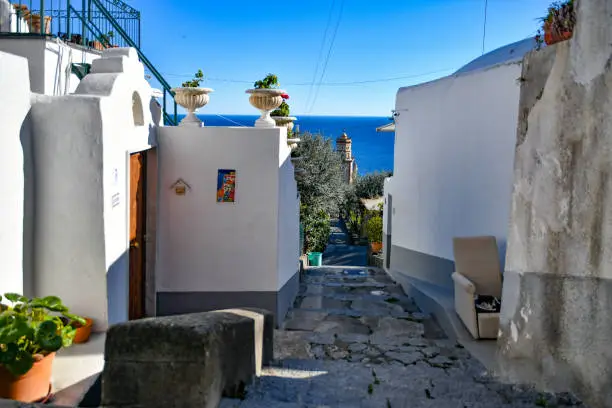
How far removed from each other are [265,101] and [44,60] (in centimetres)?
279

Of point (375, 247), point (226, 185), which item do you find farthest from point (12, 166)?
point (375, 247)

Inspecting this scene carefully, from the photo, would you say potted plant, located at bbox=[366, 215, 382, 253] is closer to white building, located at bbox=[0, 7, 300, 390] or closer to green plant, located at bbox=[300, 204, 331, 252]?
green plant, located at bbox=[300, 204, 331, 252]

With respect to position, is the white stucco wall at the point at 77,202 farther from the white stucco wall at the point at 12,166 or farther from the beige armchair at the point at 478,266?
the beige armchair at the point at 478,266

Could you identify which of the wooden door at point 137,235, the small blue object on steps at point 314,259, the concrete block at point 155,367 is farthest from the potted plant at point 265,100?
the small blue object on steps at point 314,259

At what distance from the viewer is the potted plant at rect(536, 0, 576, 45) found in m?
4.32

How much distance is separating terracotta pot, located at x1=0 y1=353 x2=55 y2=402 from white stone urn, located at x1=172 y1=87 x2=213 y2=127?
432 centimetres

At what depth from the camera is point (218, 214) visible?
25.1 ft

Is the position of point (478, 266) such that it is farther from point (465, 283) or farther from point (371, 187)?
point (371, 187)

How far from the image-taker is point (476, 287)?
7645mm

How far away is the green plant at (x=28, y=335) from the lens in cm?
346

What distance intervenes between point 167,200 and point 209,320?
418 centimetres

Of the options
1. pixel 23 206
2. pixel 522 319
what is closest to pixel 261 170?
pixel 23 206

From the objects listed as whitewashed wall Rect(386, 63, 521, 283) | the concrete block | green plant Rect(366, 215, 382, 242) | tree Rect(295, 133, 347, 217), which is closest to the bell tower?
tree Rect(295, 133, 347, 217)

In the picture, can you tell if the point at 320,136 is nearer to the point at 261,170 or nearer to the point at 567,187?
the point at 261,170
